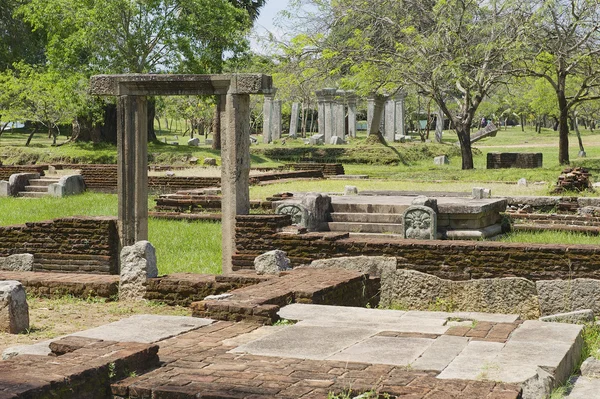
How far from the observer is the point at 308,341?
6.59 meters

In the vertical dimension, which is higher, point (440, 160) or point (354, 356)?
point (440, 160)

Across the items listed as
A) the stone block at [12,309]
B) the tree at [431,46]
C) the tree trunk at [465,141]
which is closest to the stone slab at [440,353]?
the stone block at [12,309]

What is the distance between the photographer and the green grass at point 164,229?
13.1 m

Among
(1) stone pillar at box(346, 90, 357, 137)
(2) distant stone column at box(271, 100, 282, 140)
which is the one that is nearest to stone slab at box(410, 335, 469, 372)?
(1) stone pillar at box(346, 90, 357, 137)

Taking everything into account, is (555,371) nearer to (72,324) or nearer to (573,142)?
(72,324)

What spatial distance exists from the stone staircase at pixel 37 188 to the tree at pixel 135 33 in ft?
30.7

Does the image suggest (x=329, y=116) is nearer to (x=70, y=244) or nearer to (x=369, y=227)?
(x=369, y=227)

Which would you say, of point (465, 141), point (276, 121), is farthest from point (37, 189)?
point (276, 121)

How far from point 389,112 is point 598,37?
897 inches

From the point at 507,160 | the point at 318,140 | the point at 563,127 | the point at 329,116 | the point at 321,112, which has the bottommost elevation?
the point at 507,160

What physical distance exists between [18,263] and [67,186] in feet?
42.3

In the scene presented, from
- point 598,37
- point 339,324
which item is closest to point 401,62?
point 598,37

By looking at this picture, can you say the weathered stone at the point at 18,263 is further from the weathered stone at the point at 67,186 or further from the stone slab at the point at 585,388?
the weathered stone at the point at 67,186

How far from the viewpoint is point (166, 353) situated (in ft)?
20.7
